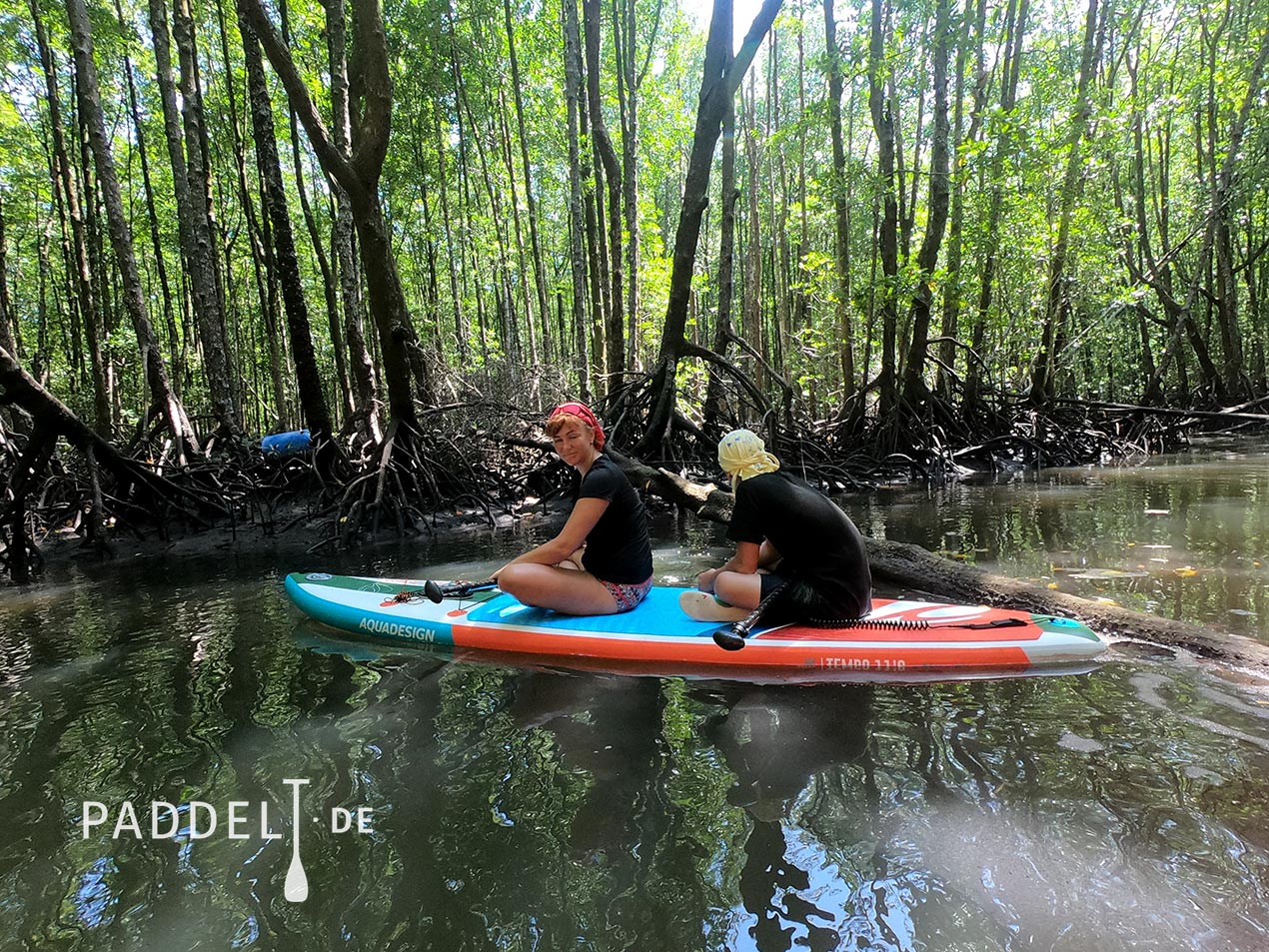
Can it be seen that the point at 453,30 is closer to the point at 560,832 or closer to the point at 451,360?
the point at 451,360

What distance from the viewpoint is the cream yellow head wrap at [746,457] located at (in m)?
3.10

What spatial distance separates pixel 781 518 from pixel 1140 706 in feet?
4.75

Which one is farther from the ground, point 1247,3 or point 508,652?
point 1247,3

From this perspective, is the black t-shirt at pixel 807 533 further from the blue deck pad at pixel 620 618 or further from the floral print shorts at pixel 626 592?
the floral print shorts at pixel 626 592

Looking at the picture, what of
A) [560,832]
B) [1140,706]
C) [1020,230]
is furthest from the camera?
[1020,230]

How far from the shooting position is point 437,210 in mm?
16641

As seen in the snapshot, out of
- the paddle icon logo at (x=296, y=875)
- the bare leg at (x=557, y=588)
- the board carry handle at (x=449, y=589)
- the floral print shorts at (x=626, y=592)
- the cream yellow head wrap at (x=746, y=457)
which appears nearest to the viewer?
the paddle icon logo at (x=296, y=875)

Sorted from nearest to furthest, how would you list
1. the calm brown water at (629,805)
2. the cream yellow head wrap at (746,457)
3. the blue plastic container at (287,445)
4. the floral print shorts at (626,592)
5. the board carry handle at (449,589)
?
the calm brown water at (629,805) < the cream yellow head wrap at (746,457) < the floral print shorts at (626,592) < the board carry handle at (449,589) < the blue plastic container at (287,445)

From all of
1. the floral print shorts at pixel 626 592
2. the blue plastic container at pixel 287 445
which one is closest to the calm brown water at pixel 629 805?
the floral print shorts at pixel 626 592

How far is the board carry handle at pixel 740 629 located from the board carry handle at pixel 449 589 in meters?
1.55

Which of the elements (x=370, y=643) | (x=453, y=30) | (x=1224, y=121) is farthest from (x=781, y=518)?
(x=1224, y=121)

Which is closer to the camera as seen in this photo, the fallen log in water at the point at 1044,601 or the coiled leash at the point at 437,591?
the fallen log in water at the point at 1044,601

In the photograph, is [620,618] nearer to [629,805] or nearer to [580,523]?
[580,523]

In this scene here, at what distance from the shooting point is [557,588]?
135 inches
